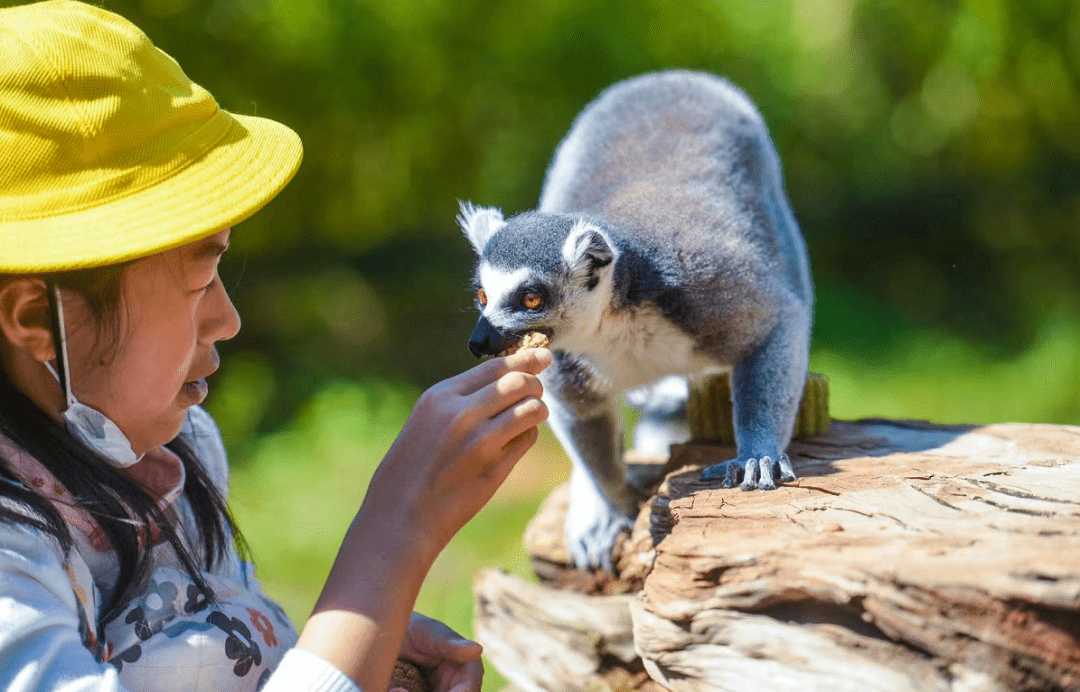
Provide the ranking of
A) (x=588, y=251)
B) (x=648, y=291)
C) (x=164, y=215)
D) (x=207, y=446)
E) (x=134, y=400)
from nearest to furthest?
(x=164, y=215)
(x=134, y=400)
(x=207, y=446)
(x=588, y=251)
(x=648, y=291)

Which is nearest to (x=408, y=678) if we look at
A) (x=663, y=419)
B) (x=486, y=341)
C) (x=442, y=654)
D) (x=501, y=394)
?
(x=442, y=654)

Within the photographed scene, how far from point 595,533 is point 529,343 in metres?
0.72

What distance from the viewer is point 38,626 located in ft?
3.05

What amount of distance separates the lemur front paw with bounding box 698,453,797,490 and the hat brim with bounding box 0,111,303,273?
0.86m

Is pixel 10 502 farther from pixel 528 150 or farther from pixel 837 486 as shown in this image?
pixel 528 150

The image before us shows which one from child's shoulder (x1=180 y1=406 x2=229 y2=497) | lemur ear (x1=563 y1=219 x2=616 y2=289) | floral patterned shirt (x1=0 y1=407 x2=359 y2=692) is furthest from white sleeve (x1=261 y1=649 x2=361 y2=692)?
lemur ear (x1=563 y1=219 x2=616 y2=289)

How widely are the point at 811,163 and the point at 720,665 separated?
4534 mm

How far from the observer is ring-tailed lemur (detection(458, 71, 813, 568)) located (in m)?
1.76

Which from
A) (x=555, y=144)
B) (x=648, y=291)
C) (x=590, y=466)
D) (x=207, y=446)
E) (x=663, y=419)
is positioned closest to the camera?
(x=207, y=446)

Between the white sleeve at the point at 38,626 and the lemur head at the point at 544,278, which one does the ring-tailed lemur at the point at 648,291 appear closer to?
the lemur head at the point at 544,278

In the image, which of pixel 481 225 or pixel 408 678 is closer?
pixel 408 678

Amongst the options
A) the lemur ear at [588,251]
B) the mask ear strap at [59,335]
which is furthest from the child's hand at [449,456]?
the lemur ear at [588,251]

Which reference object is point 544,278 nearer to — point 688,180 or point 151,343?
point 688,180

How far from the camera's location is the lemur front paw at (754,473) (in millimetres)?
1573
